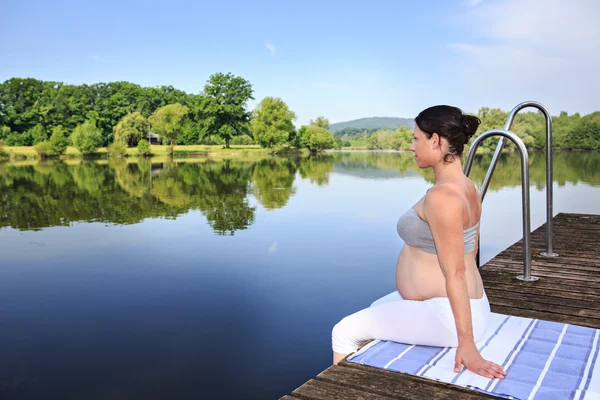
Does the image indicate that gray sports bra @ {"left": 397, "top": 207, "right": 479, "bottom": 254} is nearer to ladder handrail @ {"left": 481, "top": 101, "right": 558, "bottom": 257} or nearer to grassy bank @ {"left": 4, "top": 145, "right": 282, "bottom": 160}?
ladder handrail @ {"left": 481, "top": 101, "right": 558, "bottom": 257}

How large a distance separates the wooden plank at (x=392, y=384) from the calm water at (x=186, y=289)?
7.15ft

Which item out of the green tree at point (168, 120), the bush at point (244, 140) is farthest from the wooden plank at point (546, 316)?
the bush at point (244, 140)

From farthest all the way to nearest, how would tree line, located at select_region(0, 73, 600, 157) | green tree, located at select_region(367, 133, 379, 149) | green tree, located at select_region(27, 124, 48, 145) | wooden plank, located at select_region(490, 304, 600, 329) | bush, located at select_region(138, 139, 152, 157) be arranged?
green tree, located at select_region(367, 133, 379, 149) < tree line, located at select_region(0, 73, 600, 157) < green tree, located at select_region(27, 124, 48, 145) < bush, located at select_region(138, 139, 152, 157) < wooden plank, located at select_region(490, 304, 600, 329)

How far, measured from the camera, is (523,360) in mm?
2596

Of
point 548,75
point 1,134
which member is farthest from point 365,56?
point 1,134

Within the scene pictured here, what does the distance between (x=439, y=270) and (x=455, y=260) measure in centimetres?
28

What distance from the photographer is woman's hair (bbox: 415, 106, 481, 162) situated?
97.3 inches

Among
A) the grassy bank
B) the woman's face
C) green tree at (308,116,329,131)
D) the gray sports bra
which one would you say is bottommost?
the gray sports bra

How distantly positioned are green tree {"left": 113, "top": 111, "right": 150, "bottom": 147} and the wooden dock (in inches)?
2439

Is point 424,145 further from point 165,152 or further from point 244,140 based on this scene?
point 244,140

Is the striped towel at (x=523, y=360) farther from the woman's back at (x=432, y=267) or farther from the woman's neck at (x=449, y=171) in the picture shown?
the woman's neck at (x=449, y=171)

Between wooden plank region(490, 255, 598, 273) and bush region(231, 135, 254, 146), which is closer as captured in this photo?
wooden plank region(490, 255, 598, 273)

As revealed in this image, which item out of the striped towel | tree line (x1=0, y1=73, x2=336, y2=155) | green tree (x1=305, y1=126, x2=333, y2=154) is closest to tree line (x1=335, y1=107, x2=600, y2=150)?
green tree (x1=305, y1=126, x2=333, y2=154)

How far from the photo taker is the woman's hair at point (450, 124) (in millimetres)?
2471
